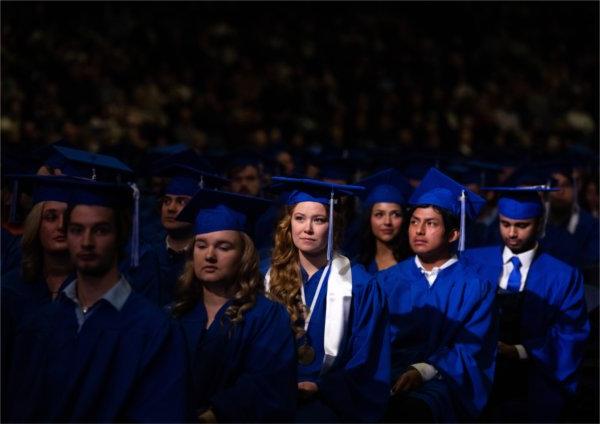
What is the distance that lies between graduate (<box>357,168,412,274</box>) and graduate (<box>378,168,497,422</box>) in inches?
22.4

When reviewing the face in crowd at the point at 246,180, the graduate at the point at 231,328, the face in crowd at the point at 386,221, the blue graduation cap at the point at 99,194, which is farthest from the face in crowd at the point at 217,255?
the face in crowd at the point at 246,180

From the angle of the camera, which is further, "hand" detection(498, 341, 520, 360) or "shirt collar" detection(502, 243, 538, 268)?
"shirt collar" detection(502, 243, 538, 268)

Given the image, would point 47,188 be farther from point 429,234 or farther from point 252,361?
point 429,234

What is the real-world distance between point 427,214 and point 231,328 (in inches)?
57.8

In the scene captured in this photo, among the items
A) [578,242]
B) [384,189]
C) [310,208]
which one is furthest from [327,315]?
[578,242]

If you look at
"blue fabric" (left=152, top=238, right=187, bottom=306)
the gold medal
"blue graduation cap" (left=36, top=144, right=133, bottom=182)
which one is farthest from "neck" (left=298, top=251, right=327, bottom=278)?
"blue graduation cap" (left=36, top=144, right=133, bottom=182)

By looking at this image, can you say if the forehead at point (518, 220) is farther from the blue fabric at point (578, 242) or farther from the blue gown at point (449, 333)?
the blue fabric at point (578, 242)

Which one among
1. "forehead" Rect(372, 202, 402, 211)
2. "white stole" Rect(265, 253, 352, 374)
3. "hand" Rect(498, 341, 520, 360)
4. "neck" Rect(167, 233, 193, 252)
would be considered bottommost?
"hand" Rect(498, 341, 520, 360)

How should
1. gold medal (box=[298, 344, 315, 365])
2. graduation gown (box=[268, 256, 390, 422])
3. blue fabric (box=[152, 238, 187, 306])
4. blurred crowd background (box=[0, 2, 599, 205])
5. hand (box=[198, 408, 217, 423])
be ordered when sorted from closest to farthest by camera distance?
hand (box=[198, 408, 217, 423]) → graduation gown (box=[268, 256, 390, 422]) → gold medal (box=[298, 344, 315, 365]) → blue fabric (box=[152, 238, 187, 306]) → blurred crowd background (box=[0, 2, 599, 205])

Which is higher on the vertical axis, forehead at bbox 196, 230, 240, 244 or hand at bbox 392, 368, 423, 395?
forehead at bbox 196, 230, 240, 244

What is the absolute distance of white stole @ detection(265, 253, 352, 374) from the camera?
4379mm

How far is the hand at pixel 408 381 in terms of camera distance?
4.55 metres

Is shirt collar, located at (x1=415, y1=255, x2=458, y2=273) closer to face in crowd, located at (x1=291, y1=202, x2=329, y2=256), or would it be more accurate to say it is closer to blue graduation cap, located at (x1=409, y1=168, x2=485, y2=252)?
blue graduation cap, located at (x1=409, y1=168, x2=485, y2=252)

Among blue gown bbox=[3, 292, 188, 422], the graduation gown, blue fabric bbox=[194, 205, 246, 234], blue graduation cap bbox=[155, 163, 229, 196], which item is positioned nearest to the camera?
blue gown bbox=[3, 292, 188, 422]
